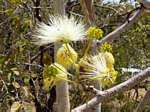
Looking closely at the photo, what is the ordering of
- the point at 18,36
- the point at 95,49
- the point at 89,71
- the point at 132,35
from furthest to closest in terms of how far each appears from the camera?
the point at 132,35
the point at 18,36
the point at 95,49
the point at 89,71

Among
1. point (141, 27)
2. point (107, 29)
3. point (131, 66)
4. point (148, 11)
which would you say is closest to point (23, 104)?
point (148, 11)

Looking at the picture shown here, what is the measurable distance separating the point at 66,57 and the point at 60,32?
0.04m

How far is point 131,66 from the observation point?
10.1 ft

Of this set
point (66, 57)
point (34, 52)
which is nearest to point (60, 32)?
point (66, 57)

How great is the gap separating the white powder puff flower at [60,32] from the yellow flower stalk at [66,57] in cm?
2

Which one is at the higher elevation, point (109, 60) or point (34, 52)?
point (109, 60)

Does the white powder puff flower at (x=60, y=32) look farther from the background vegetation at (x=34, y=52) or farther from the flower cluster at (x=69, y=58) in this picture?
the background vegetation at (x=34, y=52)

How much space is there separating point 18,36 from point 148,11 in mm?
1248

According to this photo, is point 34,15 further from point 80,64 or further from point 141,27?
point 80,64

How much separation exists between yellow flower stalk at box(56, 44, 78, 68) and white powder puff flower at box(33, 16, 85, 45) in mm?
15

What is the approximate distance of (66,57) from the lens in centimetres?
60

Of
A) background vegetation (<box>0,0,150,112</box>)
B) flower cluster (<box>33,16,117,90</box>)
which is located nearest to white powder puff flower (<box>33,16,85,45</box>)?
flower cluster (<box>33,16,117,90</box>)

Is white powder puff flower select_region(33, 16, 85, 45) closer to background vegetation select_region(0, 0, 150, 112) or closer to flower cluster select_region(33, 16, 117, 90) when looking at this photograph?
flower cluster select_region(33, 16, 117, 90)

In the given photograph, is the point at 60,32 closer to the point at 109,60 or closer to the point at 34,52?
the point at 109,60
